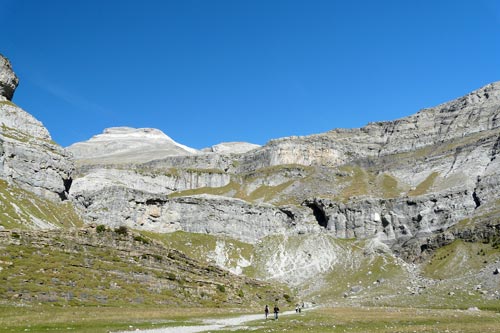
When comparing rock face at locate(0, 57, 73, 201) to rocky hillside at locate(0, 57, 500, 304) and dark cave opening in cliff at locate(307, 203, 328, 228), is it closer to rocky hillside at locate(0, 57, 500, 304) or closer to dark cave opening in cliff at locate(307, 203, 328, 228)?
rocky hillside at locate(0, 57, 500, 304)

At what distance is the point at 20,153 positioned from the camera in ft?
507

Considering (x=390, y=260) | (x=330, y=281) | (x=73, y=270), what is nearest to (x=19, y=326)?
(x=73, y=270)

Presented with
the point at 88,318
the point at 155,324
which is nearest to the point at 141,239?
the point at 88,318

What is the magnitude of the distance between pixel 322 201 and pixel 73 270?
479 ft

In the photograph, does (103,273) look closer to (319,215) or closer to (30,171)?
(30,171)

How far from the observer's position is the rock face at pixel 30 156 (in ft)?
495

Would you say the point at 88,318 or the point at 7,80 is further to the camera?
the point at 7,80

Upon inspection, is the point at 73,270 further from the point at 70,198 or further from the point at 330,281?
the point at 70,198

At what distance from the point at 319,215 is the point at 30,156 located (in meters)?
118

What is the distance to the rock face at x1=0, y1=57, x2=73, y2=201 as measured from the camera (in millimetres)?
150875

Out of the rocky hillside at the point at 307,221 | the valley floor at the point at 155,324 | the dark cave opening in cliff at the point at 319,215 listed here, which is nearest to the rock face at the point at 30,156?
the rocky hillside at the point at 307,221

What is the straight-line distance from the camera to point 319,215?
19238 cm

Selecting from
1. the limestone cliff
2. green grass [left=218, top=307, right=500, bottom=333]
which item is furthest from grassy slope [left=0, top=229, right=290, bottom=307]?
the limestone cliff

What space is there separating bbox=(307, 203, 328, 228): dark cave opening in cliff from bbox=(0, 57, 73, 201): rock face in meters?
103
